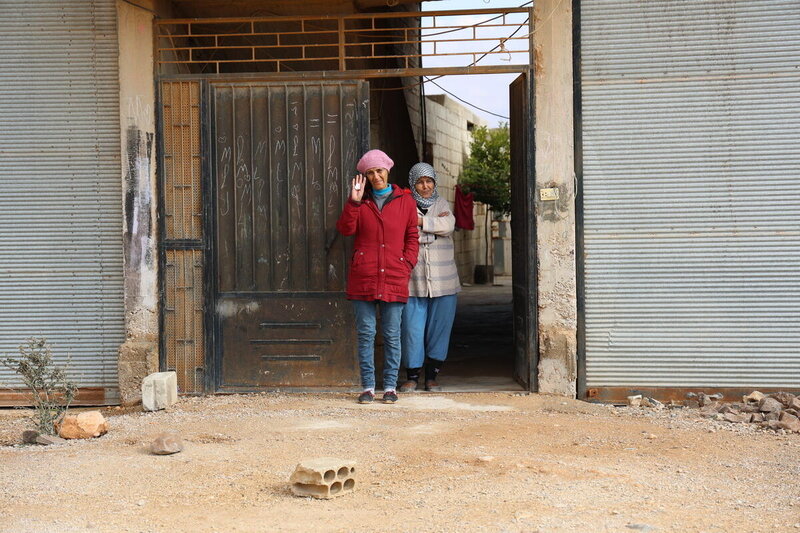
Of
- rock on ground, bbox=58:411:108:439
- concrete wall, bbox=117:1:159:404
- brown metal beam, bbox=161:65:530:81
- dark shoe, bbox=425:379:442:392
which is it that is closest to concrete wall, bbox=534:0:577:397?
brown metal beam, bbox=161:65:530:81

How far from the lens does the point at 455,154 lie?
22.5 m

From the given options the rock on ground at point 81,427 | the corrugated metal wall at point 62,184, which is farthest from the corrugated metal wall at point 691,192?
the corrugated metal wall at point 62,184

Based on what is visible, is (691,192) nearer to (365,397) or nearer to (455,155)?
(365,397)

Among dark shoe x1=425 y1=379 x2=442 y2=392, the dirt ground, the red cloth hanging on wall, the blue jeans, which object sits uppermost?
the red cloth hanging on wall

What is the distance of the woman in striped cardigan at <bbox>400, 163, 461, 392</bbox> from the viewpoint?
720cm

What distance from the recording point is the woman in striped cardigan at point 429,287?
23.6ft

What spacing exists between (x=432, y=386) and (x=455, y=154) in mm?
15693

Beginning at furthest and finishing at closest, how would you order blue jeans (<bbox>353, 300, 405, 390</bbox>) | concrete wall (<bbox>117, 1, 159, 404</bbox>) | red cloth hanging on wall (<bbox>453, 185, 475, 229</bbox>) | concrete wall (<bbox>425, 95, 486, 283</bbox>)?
concrete wall (<bbox>425, 95, 486, 283</bbox>) < red cloth hanging on wall (<bbox>453, 185, 475, 229</bbox>) < concrete wall (<bbox>117, 1, 159, 404</bbox>) < blue jeans (<bbox>353, 300, 405, 390</bbox>)

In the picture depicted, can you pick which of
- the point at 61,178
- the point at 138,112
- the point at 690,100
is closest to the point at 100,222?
the point at 61,178

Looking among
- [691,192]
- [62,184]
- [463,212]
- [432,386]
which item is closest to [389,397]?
[432,386]

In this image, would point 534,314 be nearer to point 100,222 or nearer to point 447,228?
point 447,228

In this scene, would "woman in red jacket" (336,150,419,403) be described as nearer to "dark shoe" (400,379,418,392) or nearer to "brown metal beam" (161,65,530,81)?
"dark shoe" (400,379,418,392)

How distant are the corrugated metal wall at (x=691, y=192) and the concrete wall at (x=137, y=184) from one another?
126 inches

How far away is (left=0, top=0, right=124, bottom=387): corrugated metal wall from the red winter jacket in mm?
1841
